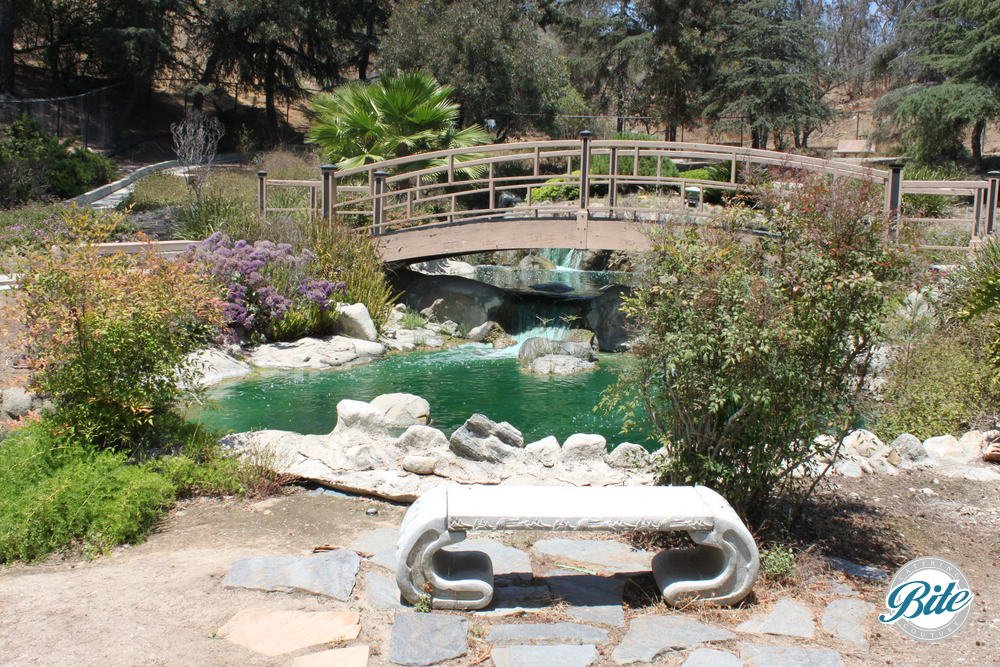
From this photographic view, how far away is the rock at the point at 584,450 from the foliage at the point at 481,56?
59.1 ft

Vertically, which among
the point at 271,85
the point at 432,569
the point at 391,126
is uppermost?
the point at 271,85

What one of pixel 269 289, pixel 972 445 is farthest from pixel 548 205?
pixel 972 445

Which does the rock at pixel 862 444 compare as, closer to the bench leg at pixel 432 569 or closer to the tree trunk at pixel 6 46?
the bench leg at pixel 432 569

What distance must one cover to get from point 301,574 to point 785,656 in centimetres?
226

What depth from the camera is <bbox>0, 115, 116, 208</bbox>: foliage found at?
1858 centimetres

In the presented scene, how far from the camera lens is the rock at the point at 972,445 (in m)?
7.05

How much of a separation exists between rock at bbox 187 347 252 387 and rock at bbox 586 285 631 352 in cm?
575

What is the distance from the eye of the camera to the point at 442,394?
11117 millimetres

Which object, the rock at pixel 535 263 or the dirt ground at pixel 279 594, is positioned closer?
the dirt ground at pixel 279 594

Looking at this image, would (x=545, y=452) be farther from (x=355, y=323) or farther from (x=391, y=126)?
(x=391, y=126)

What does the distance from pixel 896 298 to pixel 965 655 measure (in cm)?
173

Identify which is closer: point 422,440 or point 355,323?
point 422,440

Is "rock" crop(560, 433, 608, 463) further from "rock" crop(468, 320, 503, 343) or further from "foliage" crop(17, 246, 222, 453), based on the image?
"rock" crop(468, 320, 503, 343)

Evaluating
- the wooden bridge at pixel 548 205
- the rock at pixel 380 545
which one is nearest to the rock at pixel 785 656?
the rock at pixel 380 545
